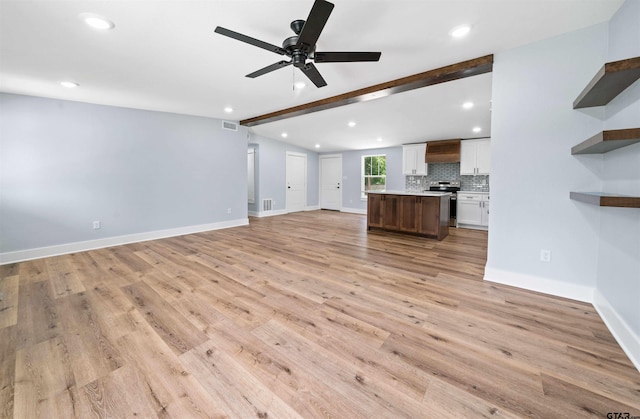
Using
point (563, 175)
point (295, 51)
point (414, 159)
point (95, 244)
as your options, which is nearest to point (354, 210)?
point (414, 159)

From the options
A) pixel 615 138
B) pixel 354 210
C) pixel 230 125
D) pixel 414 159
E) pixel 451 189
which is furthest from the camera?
pixel 354 210

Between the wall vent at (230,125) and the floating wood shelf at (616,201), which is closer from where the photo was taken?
the floating wood shelf at (616,201)

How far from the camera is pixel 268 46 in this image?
1.97 m

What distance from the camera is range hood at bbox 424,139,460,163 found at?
20.6ft

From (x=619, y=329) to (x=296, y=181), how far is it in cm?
770

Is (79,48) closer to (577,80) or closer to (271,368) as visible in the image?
(271,368)

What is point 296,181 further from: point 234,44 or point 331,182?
point 234,44

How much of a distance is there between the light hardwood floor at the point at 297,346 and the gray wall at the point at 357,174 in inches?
199

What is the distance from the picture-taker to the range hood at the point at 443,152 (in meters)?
6.27

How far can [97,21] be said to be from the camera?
203 cm

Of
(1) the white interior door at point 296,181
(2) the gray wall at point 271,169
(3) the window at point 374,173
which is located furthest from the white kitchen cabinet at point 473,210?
(2) the gray wall at point 271,169

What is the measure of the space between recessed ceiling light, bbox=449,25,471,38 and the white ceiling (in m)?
0.06

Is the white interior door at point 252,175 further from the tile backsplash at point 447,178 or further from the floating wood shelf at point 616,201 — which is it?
the floating wood shelf at point 616,201

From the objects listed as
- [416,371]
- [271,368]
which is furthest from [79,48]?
[416,371]
